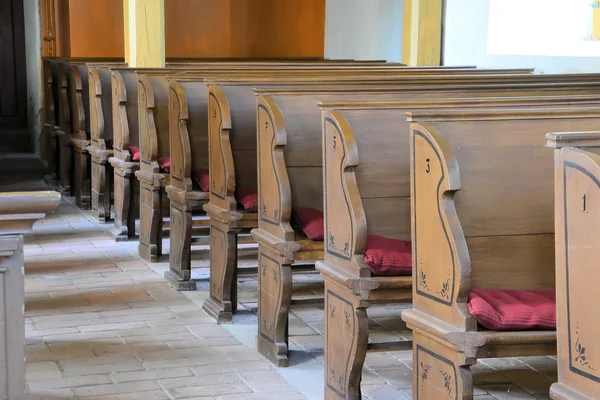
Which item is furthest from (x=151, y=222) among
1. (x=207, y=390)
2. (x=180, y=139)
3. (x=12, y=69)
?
(x=12, y=69)

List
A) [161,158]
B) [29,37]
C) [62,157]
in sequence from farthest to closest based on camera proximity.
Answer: [29,37] → [62,157] → [161,158]

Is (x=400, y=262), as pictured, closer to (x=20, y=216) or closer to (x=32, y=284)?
(x=20, y=216)

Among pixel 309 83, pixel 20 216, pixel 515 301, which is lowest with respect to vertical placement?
pixel 515 301

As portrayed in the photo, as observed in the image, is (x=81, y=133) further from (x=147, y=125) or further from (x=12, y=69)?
(x=12, y=69)

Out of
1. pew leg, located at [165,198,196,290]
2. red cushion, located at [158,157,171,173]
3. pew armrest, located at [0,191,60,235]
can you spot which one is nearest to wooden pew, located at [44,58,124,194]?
red cushion, located at [158,157,171,173]

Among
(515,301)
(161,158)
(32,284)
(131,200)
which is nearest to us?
(515,301)

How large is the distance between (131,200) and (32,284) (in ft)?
4.24

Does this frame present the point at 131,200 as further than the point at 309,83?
Yes

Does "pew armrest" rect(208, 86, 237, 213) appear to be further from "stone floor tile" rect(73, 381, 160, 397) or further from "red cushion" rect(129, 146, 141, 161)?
"red cushion" rect(129, 146, 141, 161)

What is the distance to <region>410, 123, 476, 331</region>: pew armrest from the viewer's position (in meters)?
2.57

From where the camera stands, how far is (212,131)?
4.49 m

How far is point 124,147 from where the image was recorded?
20.4 ft

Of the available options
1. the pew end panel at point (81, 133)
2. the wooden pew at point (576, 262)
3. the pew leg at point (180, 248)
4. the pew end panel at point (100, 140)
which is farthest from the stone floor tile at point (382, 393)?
the pew end panel at point (81, 133)

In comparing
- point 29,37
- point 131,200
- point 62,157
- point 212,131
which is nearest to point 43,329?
point 212,131
